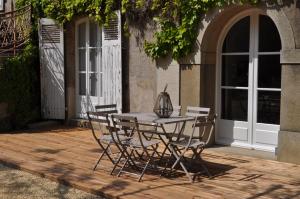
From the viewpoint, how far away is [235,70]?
25.2ft

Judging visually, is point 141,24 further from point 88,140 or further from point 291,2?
point 291,2

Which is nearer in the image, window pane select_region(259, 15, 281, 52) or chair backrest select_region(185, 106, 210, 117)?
chair backrest select_region(185, 106, 210, 117)

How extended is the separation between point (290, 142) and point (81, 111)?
A: 5229mm

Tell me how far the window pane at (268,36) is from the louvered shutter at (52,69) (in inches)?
185

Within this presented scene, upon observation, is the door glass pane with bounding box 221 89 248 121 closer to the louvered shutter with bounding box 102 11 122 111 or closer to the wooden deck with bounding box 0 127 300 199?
the wooden deck with bounding box 0 127 300 199

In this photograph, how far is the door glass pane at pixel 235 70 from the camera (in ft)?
24.8

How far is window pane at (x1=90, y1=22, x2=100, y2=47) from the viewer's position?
9859 mm

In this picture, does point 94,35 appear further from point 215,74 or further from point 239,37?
point 239,37

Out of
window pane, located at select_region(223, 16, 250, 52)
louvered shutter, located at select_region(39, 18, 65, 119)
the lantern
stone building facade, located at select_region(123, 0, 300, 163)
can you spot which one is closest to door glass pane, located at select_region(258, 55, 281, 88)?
stone building facade, located at select_region(123, 0, 300, 163)

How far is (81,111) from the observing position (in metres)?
10.4

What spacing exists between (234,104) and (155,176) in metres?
2.43

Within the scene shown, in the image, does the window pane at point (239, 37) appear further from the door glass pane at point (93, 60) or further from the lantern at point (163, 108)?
the door glass pane at point (93, 60)

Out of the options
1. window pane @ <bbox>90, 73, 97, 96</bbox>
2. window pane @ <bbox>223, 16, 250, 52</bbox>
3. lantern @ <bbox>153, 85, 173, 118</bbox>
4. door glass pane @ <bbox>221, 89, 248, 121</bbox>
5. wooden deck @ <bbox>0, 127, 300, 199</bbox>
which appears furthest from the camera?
window pane @ <bbox>90, 73, 97, 96</bbox>

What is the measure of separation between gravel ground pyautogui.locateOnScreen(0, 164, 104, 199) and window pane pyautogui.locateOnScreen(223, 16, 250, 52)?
3693 millimetres
